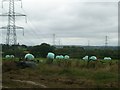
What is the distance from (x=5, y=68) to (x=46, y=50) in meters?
35.1

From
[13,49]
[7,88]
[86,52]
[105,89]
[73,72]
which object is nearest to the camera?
[7,88]

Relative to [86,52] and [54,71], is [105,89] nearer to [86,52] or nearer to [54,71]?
[54,71]

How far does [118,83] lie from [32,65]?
8.46 m

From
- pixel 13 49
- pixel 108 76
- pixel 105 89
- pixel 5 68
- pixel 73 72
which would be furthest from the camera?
pixel 13 49

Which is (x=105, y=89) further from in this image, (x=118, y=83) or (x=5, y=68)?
(x=5, y=68)

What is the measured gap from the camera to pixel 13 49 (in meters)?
41.9

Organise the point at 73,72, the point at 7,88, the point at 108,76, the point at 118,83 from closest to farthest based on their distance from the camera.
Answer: the point at 7,88
the point at 118,83
the point at 108,76
the point at 73,72

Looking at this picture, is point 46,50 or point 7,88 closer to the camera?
point 7,88

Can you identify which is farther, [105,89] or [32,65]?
[32,65]

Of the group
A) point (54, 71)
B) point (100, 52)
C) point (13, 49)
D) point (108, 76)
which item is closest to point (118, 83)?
point (108, 76)

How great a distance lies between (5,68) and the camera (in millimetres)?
19672

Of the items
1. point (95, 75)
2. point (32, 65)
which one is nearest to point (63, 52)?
point (32, 65)

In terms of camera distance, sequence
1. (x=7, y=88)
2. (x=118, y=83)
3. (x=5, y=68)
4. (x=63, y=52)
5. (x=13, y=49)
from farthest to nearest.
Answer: (x=63, y=52)
(x=13, y=49)
(x=5, y=68)
(x=118, y=83)
(x=7, y=88)

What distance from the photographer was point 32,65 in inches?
823
